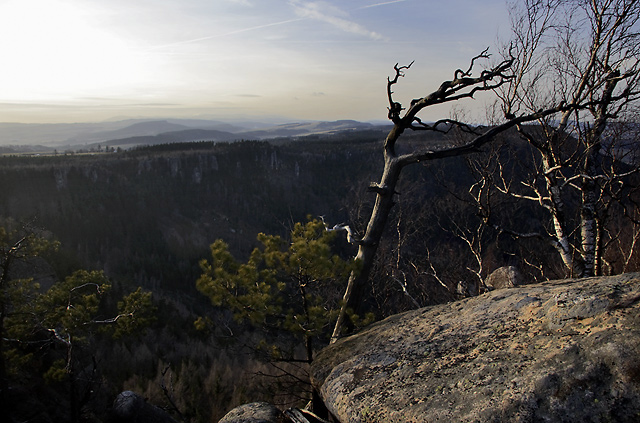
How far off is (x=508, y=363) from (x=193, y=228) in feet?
240

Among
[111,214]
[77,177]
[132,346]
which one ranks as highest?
[77,177]

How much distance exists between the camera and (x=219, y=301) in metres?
5.01

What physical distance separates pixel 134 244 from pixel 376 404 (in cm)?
6314

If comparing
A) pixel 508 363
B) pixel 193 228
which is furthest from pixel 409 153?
pixel 193 228

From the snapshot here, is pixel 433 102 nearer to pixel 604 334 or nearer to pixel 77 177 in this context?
pixel 604 334

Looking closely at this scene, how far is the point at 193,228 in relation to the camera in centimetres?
7131

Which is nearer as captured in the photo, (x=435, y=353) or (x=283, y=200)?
(x=435, y=353)

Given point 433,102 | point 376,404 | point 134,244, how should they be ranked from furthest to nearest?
point 134,244 → point 433,102 → point 376,404

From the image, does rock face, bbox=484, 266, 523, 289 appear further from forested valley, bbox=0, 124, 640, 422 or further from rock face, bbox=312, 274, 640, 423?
rock face, bbox=312, 274, 640, 423

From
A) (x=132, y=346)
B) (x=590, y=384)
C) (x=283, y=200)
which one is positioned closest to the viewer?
(x=590, y=384)

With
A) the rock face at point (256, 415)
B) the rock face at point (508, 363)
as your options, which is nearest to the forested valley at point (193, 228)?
the rock face at point (256, 415)

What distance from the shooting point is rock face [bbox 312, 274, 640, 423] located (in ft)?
7.98

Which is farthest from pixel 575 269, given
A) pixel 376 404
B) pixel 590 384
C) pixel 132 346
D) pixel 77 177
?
pixel 77 177

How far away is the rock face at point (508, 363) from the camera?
243cm
